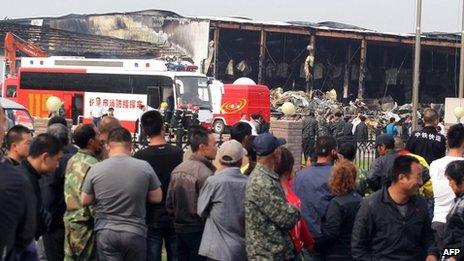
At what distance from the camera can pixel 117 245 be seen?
9.41 meters

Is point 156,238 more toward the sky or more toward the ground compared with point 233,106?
more toward the sky

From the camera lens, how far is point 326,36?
6506 centimetres

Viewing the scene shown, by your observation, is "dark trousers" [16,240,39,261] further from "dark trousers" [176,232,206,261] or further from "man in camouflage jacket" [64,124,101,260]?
"dark trousers" [176,232,206,261]

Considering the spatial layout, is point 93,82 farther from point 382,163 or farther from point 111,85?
point 382,163

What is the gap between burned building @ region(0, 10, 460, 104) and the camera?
2443 inches

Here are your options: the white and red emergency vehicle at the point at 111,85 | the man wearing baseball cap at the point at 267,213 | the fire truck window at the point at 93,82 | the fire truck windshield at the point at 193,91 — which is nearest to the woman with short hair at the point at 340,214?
the man wearing baseball cap at the point at 267,213

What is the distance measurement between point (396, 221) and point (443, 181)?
2317 mm

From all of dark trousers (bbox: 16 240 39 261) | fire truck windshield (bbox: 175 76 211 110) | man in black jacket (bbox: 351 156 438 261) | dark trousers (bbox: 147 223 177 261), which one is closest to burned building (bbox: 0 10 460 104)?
fire truck windshield (bbox: 175 76 211 110)

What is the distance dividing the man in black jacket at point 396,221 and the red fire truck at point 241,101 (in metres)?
42.0

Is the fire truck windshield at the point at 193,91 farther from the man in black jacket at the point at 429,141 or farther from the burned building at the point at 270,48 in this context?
the man in black jacket at the point at 429,141

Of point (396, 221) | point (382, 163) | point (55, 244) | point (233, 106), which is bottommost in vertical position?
point (233, 106)

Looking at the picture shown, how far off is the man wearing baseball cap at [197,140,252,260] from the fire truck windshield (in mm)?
36471

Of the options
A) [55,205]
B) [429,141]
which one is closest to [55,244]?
[55,205]

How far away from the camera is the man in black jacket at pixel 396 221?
847 cm
